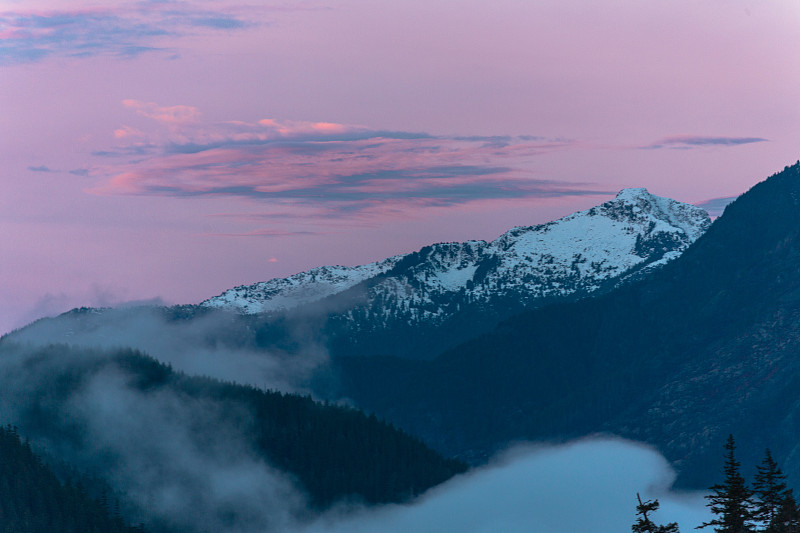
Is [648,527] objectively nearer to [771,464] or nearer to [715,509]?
[715,509]

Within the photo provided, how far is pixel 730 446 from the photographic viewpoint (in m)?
92.6

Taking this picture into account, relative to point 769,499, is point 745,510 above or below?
below

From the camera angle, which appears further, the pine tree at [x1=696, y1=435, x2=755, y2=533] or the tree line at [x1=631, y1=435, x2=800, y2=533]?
the tree line at [x1=631, y1=435, x2=800, y2=533]

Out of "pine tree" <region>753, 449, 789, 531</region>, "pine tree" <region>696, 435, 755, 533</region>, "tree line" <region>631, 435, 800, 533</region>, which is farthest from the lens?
"pine tree" <region>753, 449, 789, 531</region>

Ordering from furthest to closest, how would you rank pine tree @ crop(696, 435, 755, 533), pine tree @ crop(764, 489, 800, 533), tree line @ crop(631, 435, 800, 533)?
1. pine tree @ crop(764, 489, 800, 533)
2. tree line @ crop(631, 435, 800, 533)
3. pine tree @ crop(696, 435, 755, 533)

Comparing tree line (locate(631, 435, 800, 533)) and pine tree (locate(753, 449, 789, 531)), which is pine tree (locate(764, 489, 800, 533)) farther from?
pine tree (locate(753, 449, 789, 531))

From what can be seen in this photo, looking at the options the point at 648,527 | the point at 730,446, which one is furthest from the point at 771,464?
the point at 648,527

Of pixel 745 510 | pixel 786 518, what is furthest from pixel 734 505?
pixel 786 518

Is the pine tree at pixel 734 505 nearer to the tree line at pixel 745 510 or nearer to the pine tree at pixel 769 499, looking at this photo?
the tree line at pixel 745 510

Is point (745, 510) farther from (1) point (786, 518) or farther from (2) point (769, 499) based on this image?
(1) point (786, 518)

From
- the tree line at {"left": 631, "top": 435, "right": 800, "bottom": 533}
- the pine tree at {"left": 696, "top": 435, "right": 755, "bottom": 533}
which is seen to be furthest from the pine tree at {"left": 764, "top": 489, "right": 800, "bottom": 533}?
the pine tree at {"left": 696, "top": 435, "right": 755, "bottom": 533}

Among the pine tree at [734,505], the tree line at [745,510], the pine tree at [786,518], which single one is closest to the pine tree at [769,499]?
the tree line at [745,510]

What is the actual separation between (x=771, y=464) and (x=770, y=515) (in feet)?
13.1

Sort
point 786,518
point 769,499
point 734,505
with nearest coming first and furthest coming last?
1. point 734,505
2. point 786,518
3. point 769,499
